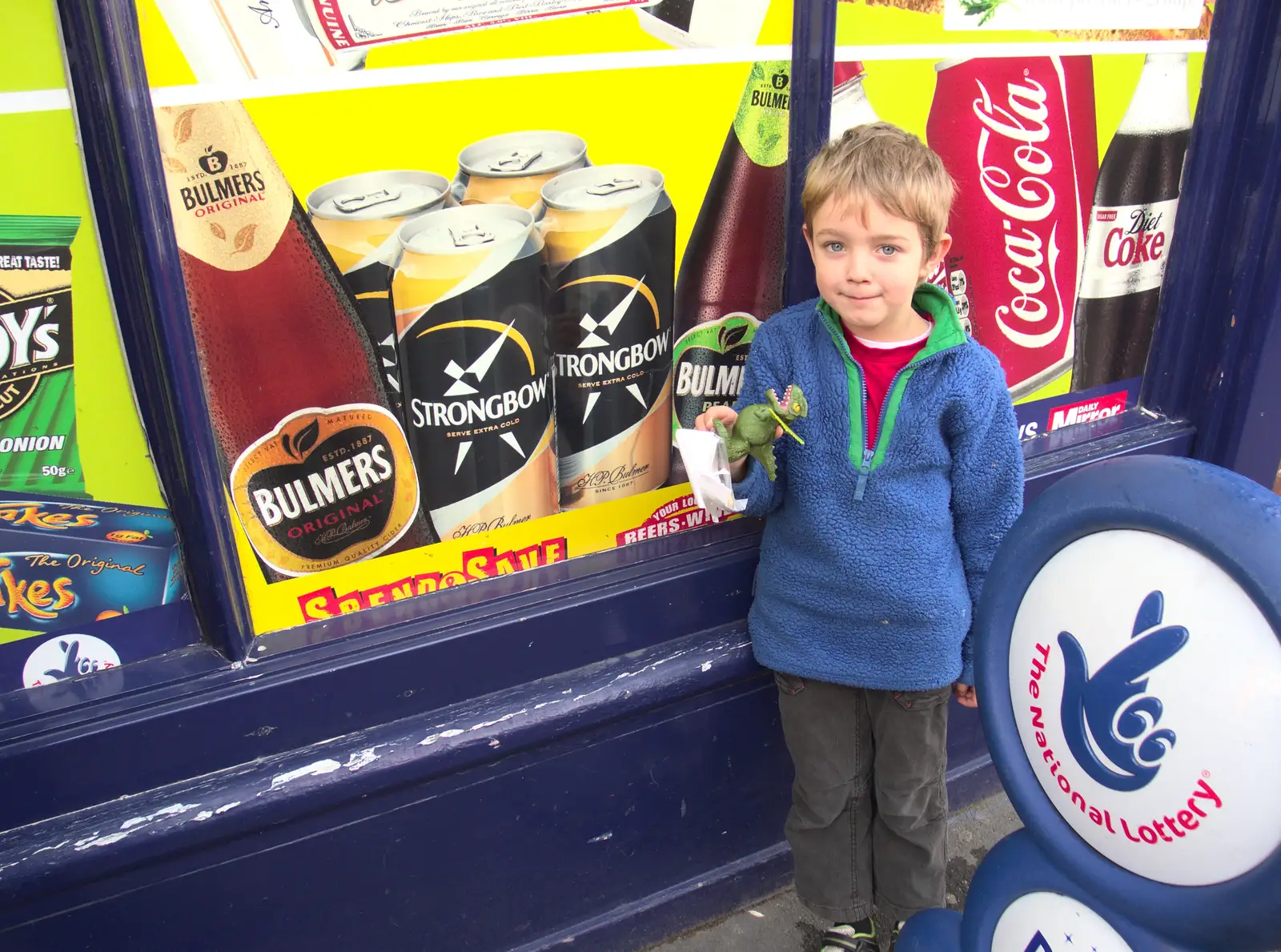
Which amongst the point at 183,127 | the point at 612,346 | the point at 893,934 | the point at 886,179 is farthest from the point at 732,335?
the point at 893,934

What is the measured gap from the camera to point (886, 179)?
1458mm

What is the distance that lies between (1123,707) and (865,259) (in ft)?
2.44

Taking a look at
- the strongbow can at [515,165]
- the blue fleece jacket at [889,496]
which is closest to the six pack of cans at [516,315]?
the strongbow can at [515,165]

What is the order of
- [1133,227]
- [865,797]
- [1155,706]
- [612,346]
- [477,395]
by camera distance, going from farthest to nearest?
1. [1133,227]
2. [865,797]
3. [612,346]
4. [477,395]
5. [1155,706]

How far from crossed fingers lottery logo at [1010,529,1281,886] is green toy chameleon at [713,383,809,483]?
1.51ft

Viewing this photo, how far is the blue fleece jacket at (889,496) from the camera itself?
5.17ft

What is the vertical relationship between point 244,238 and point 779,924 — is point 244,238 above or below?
above

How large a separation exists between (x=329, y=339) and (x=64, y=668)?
2.09 ft

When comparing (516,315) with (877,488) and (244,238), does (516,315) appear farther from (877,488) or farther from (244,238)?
(877,488)

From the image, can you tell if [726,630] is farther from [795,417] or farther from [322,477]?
[322,477]

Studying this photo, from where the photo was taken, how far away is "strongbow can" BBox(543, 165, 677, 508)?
5.43 feet

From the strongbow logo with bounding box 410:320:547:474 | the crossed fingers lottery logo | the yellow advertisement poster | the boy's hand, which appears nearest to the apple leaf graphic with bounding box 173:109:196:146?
the yellow advertisement poster

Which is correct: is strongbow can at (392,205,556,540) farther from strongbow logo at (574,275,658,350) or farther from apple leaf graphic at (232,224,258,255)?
apple leaf graphic at (232,224,258,255)

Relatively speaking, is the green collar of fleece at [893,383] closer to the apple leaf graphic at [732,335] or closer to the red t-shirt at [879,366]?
the red t-shirt at [879,366]
